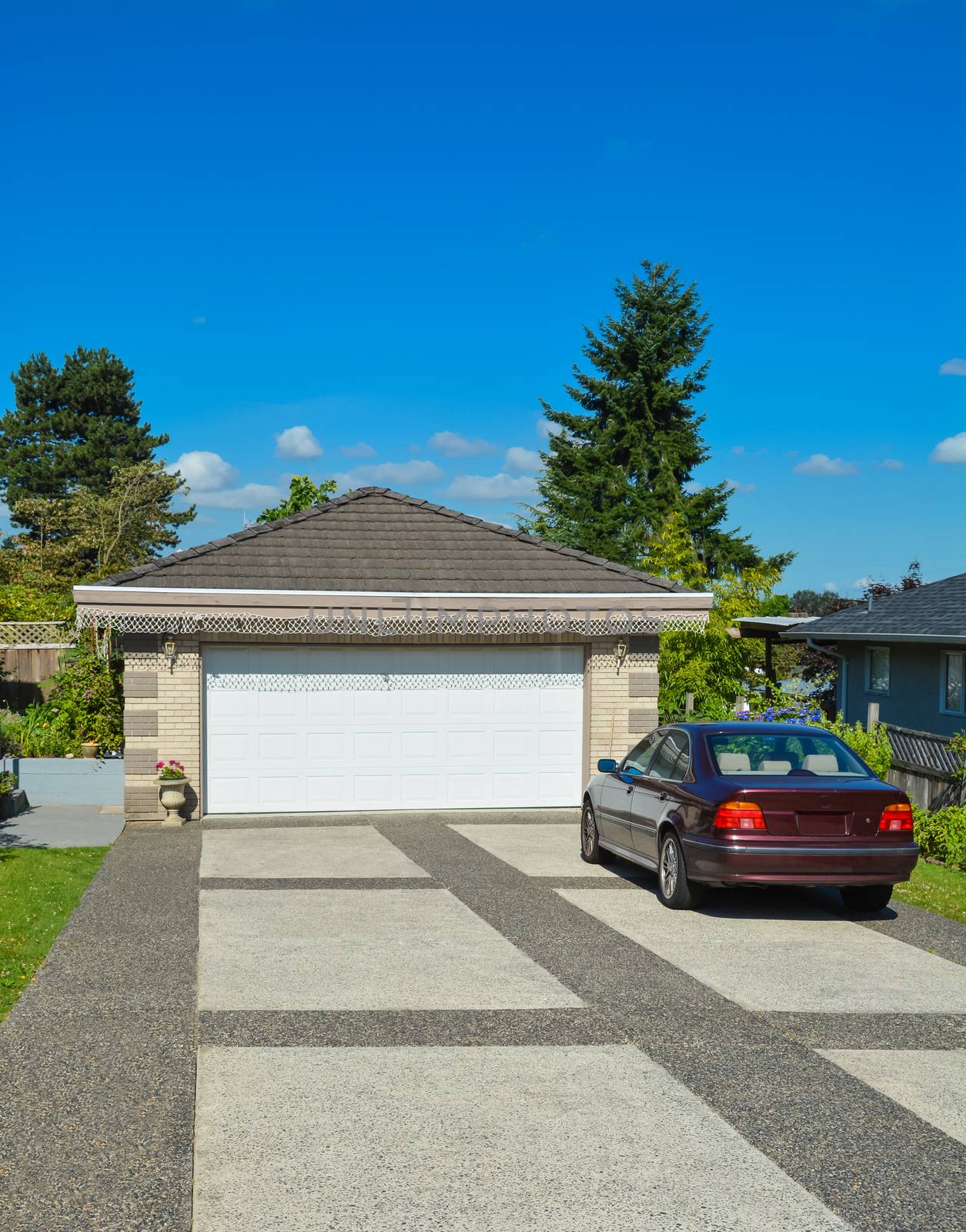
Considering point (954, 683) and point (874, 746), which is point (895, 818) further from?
point (954, 683)

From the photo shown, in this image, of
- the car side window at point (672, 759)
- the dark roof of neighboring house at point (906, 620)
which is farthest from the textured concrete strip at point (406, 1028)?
the dark roof of neighboring house at point (906, 620)

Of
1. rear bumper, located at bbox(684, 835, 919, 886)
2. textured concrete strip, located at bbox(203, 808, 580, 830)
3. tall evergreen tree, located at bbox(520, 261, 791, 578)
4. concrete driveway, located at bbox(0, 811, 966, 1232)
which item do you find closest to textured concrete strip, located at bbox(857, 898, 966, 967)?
concrete driveway, located at bbox(0, 811, 966, 1232)

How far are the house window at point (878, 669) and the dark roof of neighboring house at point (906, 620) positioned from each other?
26.9 inches

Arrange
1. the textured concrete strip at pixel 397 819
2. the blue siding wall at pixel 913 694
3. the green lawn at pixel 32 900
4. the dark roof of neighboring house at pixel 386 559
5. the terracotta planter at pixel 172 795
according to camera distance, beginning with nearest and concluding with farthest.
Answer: the green lawn at pixel 32 900, the terracotta planter at pixel 172 795, the textured concrete strip at pixel 397 819, the dark roof of neighboring house at pixel 386 559, the blue siding wall at pixel 913 694

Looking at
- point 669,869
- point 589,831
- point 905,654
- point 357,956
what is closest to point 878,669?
point 905,654

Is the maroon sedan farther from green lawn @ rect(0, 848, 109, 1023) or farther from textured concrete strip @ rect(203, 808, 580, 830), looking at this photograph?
green lawn @ rect(0, 848, 109, 1023)

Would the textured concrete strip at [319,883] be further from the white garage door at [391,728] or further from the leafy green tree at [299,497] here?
the leafy green tree at [299,497]

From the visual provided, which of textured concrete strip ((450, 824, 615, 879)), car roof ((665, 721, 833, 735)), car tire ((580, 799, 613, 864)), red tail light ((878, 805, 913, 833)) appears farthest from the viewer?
car tire ((580, 799, 613, 864))

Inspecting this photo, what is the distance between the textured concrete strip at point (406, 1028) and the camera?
6.45m

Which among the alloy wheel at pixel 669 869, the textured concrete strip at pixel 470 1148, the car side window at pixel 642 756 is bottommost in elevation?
the textured concrete strip at pixel 470 1148

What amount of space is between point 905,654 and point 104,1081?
2216cm

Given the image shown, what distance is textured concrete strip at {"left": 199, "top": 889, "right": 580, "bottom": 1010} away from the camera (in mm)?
7297

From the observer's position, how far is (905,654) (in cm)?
2522

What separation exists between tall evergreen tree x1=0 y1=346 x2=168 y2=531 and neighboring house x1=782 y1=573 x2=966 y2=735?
3708 centimetres
